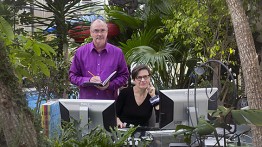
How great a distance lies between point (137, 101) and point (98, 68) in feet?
1.67

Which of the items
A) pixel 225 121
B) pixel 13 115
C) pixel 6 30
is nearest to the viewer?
pixel 13 115

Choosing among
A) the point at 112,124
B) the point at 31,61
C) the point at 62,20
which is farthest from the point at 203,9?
the point at 31,61

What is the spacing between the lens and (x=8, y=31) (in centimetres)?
234

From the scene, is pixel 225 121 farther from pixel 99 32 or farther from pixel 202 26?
pixel 202 26

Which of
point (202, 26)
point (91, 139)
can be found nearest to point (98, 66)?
point (91, 139)

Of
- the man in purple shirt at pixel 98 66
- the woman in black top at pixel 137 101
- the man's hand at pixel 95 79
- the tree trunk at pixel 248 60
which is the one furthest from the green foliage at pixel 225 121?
the man in purple shirt at pixel 98 66

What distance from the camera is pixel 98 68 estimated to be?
4695 millimetres

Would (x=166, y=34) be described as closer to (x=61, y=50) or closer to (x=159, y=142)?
(x=61, y=50)

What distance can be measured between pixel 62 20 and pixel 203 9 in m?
2.32

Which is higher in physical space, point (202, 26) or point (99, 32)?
point (202, 26)

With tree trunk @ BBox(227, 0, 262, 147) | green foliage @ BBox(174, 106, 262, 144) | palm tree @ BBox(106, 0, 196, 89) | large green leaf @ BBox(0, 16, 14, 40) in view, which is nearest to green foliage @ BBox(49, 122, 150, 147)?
green foliage @ BBox(174, 106, 262, 144)

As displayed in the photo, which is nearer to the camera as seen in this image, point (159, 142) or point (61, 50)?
point (159, 142)

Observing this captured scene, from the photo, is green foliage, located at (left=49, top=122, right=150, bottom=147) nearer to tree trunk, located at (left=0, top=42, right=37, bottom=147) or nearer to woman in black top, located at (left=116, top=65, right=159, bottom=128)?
tree trunk, located at (left=0, top=42, right=37, bottom=147)

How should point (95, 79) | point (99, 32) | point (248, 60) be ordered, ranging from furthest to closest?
1. point (99, 32)
2. point (95, 79)
3. point (248, 60)
